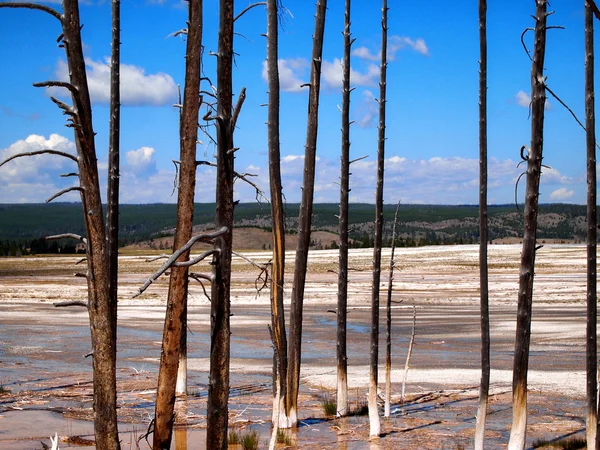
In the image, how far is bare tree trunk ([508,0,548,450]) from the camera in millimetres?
9289

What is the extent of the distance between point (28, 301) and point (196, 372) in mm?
21341

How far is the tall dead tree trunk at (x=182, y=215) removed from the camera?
31.1 feet

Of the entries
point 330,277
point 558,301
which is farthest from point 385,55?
point 330,277

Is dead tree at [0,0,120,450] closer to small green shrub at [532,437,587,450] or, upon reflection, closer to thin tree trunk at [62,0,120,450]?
thin tree trunk at [62,0,120,450]

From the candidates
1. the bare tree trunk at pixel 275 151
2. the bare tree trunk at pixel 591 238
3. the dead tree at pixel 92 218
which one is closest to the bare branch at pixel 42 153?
the dead tree at pixel 92 218

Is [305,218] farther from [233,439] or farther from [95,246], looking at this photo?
[95,246]

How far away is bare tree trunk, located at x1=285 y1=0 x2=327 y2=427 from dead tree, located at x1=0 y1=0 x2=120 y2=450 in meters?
3.93

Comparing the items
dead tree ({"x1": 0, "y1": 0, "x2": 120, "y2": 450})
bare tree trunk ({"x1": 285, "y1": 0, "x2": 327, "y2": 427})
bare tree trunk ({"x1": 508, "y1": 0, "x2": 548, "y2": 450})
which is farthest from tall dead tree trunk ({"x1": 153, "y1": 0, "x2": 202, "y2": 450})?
bare tree trunk ({"x1": 508, "y1": 0, "x2": 548, "y2": 450})

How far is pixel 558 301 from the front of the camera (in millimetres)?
Answer: 34812

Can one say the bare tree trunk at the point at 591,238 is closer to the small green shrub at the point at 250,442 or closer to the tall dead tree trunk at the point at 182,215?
the small green shrub at the point at 250,442

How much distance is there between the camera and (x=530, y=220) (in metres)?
9.52

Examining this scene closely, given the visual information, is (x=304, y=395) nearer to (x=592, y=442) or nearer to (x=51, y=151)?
(x=592, y=442)

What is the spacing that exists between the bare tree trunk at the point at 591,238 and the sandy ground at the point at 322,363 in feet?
7.00

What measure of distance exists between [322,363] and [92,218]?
12.6 meters
